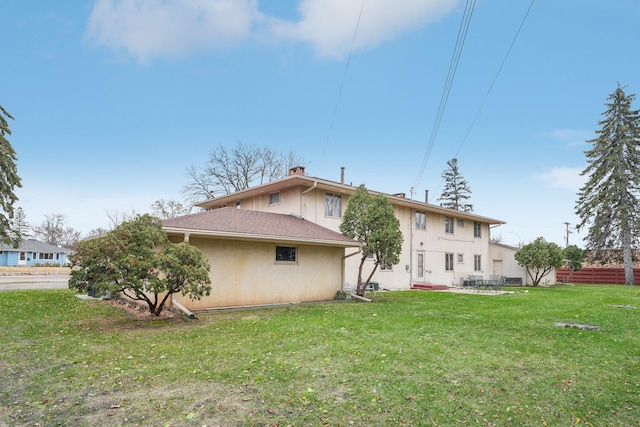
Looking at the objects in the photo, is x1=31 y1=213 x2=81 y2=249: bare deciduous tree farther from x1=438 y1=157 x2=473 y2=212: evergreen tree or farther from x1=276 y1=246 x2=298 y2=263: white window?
x1=276 y1=246 x2=298 y2=263: white window

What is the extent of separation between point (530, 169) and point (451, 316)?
57.3ft

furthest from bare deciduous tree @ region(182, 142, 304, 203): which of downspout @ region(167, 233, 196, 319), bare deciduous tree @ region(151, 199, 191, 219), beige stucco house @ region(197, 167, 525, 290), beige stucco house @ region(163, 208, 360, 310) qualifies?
downspout @ region(167, 233, 196, 319)

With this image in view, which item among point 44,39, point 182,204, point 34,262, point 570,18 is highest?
point 44,39

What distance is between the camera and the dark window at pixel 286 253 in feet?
43.3

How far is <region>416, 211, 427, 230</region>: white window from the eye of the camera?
21.8 m

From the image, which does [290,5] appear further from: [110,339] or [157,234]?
[110,339]

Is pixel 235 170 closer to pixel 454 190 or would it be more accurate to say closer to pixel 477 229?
pixel 477 229

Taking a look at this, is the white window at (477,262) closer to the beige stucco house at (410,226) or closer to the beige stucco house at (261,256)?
the beige stucco house at (410,226)

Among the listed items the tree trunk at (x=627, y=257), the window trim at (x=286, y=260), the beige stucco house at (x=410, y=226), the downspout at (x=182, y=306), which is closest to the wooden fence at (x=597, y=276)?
the tree trunk at (x=627, y=257)

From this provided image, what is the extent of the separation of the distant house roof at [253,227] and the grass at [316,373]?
111 inches

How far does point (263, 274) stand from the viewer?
12.7 metres

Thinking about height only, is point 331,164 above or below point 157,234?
above

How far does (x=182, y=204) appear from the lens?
116 feet

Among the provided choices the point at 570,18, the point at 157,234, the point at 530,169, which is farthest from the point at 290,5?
the point at 530,169
